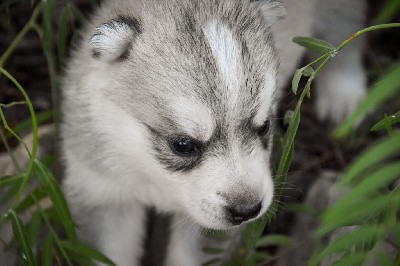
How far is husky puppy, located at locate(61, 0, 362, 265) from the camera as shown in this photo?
97.8 inches

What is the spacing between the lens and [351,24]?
403 cm

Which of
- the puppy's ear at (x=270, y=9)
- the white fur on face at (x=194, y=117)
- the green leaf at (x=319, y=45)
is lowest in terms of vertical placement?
the white fur on face at (x=194, y=117)

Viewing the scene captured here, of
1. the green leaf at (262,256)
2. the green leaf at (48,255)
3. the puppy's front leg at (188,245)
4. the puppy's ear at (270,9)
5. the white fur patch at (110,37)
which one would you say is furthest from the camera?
the puppy's front leg at (188,245)

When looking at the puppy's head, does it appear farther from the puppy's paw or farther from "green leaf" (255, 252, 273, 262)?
the puppy's paw

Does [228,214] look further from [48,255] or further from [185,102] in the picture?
[48,255]

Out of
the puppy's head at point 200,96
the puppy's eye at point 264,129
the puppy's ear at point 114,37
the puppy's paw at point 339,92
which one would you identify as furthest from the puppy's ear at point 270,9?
the puppy's paw at point 339,92

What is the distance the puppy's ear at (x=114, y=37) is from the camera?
2.59m

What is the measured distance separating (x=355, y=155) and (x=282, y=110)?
508mm

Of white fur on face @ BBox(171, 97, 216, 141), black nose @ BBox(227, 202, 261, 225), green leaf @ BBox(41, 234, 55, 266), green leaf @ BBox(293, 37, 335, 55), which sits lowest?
green leaf @ BBox(41, 234, 55, 266)

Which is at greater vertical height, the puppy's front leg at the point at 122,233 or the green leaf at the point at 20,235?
the green leaf at the point at 20,235

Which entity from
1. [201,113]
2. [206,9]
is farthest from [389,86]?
[206,9]

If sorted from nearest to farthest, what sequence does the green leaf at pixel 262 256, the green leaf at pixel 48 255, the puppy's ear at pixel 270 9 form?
the green leaf at pixel 48 255
the puppy's ear at pixel 270 9
the green leaf at pixel 262 256

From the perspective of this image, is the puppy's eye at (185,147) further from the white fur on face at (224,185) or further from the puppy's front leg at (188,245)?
the puppy's front leg at (188,245)

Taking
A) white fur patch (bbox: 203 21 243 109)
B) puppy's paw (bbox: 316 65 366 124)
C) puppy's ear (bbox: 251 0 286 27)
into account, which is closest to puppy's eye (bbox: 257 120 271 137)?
white fur patch (bbox: 203 21 243 109)
